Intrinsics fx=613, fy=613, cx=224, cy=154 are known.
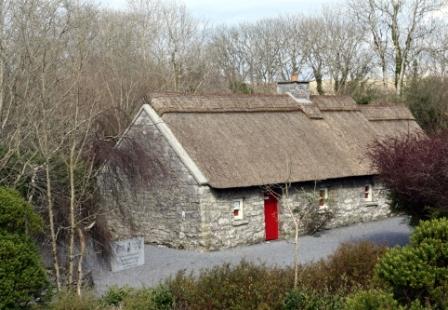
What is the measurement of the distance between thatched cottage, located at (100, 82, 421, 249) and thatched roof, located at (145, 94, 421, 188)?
5cm

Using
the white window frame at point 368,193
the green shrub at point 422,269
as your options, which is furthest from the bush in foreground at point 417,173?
the white window frame at point 368,193

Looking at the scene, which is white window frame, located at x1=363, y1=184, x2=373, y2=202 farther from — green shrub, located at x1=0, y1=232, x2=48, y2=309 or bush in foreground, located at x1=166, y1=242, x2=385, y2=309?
green shrub, located at x1=0, y1=232, x2=48, y2=309

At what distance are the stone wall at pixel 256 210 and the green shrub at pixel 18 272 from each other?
888 centimetres

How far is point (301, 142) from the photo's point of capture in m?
23.3

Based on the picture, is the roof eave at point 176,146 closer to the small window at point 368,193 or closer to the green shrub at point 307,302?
the small window at point 368,193

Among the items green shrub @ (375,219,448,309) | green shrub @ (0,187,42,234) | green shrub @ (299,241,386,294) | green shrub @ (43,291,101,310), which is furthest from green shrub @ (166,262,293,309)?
green shrub @ (0,187,42,234)

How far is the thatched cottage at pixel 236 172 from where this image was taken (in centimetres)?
1959

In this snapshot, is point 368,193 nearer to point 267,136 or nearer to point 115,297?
point 267,136

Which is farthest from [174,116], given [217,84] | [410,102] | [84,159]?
[217,84]

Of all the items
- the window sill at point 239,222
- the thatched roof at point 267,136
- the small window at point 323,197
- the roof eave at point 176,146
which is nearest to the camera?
the roof eave at point 176,146

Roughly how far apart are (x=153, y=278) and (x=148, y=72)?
23.9 meters

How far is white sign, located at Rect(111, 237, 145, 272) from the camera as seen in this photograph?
16.0 meters

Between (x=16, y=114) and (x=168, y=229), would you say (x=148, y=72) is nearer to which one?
(x=168, y=229)

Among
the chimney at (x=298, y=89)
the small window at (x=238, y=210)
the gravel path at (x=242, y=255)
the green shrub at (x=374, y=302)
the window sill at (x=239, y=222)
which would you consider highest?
the chimney at (x=298, y=89)
